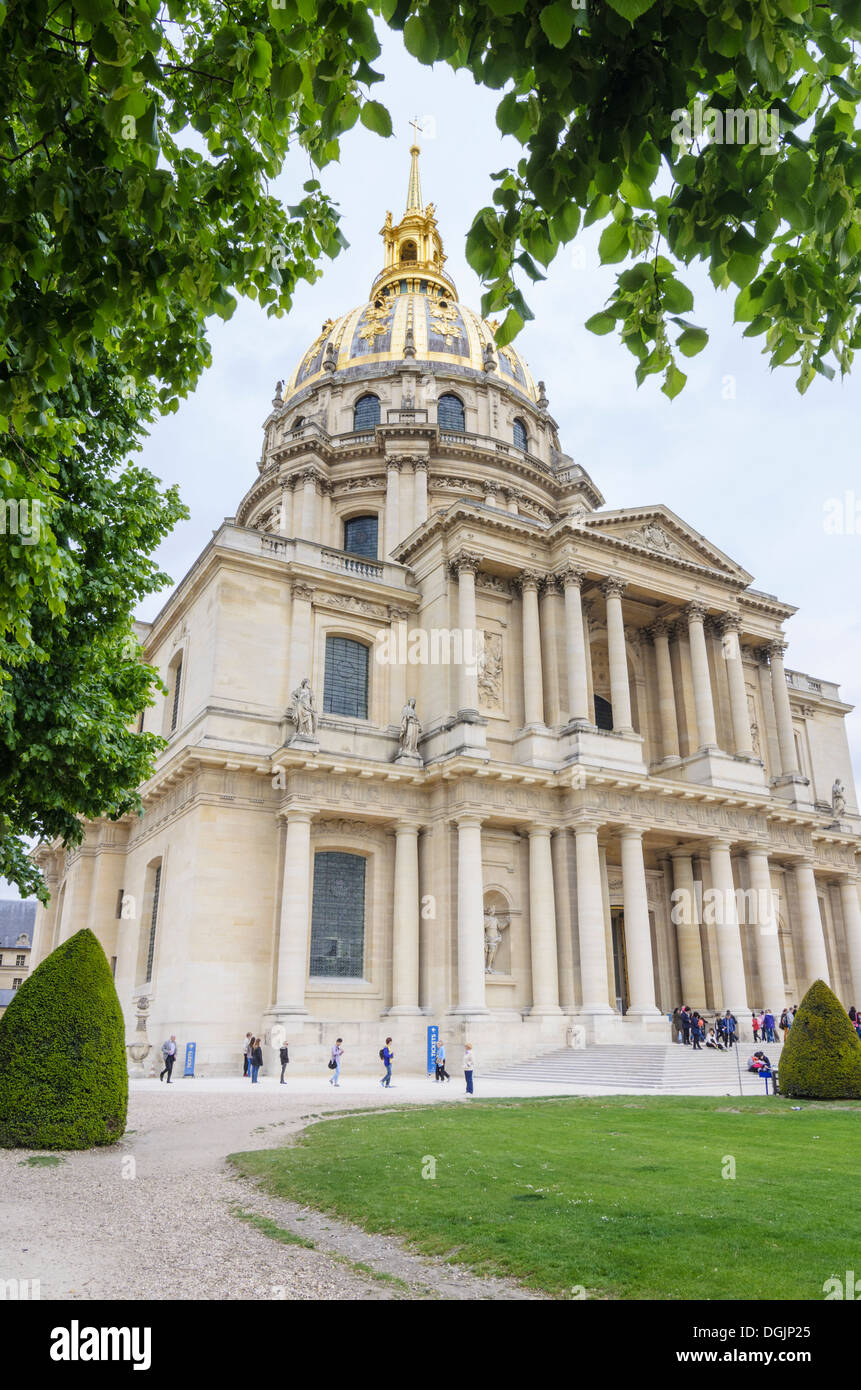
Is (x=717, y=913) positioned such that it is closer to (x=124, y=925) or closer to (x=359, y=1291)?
(x=124, y=925)

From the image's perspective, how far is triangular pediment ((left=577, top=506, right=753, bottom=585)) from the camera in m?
36.9

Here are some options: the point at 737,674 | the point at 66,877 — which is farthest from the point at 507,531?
the point at 66,877

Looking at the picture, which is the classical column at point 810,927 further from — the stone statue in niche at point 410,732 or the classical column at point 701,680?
the stone statue in niche at point 410,732

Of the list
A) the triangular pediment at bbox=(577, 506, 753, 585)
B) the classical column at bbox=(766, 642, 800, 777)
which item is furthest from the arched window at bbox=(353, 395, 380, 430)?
the classical column at bbox=(766, 642, 800, 777)

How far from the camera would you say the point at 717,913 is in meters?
34.5

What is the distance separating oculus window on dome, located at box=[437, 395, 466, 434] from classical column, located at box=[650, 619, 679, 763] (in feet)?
56.2

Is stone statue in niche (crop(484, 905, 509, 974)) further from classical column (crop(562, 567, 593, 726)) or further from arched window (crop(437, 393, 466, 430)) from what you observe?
arched window (crop(437, 393, 466, 430))

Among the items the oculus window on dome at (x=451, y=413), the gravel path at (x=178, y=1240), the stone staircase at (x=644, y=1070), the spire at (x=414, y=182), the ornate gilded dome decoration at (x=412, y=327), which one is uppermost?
the spire at (x=414, y=182)

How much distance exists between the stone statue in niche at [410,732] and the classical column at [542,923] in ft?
16.1

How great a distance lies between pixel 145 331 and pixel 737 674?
3463cm

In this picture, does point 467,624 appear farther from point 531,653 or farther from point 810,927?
point 810,927

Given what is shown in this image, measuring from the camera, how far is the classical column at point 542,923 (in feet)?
103

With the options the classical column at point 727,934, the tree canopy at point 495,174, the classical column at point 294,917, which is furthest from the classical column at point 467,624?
the tree canopy at point 495,174
